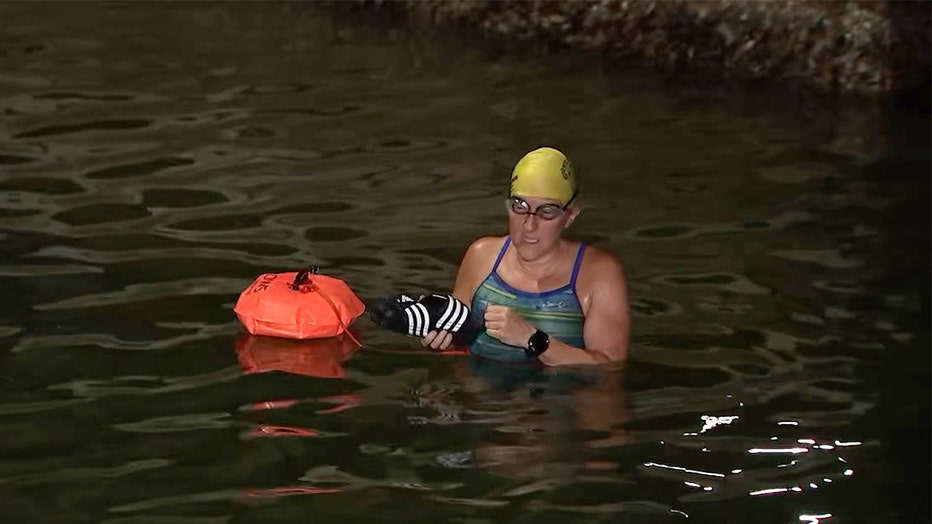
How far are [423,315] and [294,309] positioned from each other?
0.91 meters

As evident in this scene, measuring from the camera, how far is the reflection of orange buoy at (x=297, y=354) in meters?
7.05

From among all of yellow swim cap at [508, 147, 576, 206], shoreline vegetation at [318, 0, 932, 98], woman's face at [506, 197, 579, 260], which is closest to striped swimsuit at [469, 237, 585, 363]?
woman's face at [506, 197, 579, 260]

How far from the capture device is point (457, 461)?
6059 millimetres

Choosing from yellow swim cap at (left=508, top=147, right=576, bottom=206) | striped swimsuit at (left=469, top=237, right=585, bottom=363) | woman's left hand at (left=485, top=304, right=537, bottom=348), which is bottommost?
striped swimsuit at (left=469, top=237, right=585, bottom=363)

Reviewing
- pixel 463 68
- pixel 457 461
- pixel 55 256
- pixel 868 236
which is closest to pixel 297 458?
pixel 457 461

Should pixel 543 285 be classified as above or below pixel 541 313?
above

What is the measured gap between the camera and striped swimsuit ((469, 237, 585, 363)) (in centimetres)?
700

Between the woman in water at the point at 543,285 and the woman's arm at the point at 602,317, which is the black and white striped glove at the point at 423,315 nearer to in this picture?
the woman in water at the point at 543,285

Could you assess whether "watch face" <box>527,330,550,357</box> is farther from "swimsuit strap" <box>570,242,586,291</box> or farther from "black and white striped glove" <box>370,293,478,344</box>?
"swimsuit strap" <box>570,242,586,291</box>

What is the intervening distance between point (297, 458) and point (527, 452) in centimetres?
92

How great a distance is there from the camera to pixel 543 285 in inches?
278

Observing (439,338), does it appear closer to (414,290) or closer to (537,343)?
(537,343)

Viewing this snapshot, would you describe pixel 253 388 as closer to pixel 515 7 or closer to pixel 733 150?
pixel 733 150

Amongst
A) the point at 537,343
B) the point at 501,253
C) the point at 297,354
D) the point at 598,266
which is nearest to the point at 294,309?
the point at 297,354
